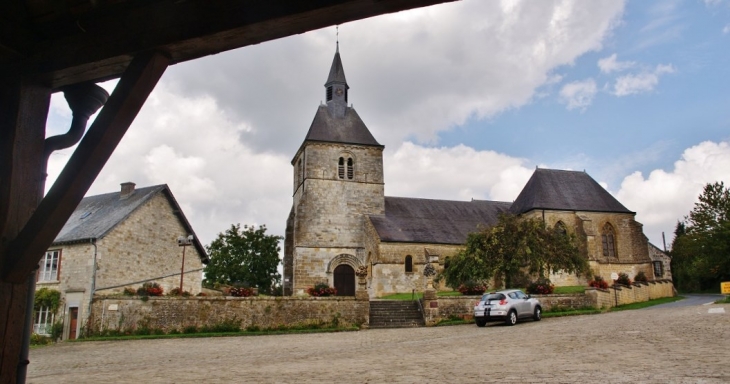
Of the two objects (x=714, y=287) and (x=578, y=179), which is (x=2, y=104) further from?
(x=714, y=287)

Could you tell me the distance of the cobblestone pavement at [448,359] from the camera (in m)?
8.01

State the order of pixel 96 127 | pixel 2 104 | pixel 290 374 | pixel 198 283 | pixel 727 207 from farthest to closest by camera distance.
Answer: pixel 727 207, pixel 198 283, pixel 290 374, pixel 2 104, pixel 96 127

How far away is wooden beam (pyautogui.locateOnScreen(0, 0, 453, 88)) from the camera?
3.12 meters

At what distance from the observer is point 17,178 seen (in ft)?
11.4

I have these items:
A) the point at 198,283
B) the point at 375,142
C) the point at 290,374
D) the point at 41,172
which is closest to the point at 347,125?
the point at 375,142

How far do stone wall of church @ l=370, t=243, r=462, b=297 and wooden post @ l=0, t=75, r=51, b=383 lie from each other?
105 ft

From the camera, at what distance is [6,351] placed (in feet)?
10.9

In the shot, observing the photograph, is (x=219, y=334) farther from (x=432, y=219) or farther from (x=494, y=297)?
(x=432, y=219)

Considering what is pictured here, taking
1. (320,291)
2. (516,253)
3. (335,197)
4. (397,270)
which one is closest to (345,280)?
(397,270)

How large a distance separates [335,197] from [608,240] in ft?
63.6

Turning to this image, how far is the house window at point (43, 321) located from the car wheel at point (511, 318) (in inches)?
724

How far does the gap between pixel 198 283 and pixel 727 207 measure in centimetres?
3380

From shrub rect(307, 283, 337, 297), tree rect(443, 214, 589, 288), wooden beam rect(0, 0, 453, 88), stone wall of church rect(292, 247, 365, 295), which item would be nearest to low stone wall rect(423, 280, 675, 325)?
tree rect(443, 214, 589, 288)

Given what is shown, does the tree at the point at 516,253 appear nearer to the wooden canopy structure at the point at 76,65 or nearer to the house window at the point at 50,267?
the house window at the point at 50,267
